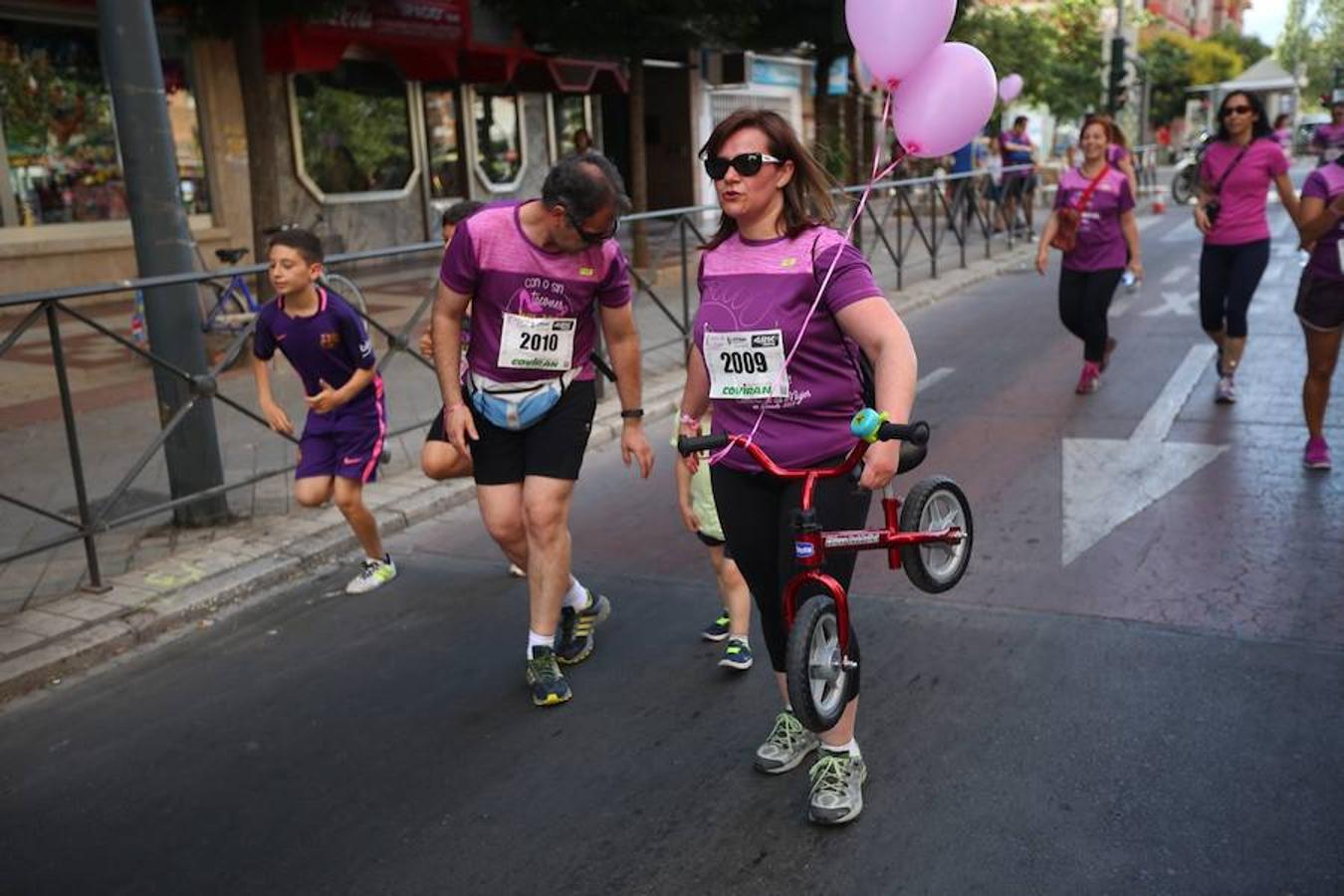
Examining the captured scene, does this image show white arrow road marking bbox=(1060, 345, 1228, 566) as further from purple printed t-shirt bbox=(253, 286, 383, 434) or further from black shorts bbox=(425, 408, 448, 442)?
purple printed t-shirt bbox=(253, 286, 383, 434)

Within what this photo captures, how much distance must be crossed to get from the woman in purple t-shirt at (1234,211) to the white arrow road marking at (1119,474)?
651 millimetres

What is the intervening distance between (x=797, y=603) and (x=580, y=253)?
1395 mm

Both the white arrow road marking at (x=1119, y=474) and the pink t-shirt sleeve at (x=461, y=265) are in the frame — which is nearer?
the pink t-shirt sleeve at (x=461, y=265)

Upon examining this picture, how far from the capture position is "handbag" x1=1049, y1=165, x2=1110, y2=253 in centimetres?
775

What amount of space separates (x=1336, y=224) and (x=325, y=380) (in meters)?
4.64

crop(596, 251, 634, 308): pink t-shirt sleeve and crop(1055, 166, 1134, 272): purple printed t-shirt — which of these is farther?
crop(1055, 166, 1134, 272): purple printed t-shirt

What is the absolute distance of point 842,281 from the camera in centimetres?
286

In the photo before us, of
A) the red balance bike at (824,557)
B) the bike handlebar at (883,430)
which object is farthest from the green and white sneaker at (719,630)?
the bike handlebar at (883,430)

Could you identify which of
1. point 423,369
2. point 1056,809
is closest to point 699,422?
point 1056,809

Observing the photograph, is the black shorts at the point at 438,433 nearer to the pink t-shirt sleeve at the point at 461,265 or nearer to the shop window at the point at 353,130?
the pink t-shirt sleeve at the point at 461,265

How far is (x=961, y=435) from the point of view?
23.7 feet

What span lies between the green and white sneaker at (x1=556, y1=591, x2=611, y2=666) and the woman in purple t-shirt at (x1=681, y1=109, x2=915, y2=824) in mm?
1241

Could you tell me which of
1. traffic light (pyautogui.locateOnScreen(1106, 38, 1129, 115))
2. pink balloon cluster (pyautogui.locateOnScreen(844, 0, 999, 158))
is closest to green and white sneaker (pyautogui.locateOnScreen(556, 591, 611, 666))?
pink balloon cluster (pyautogui.locateOnScreen(844, 0, 999, 158))

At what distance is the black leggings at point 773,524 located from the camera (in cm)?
302
